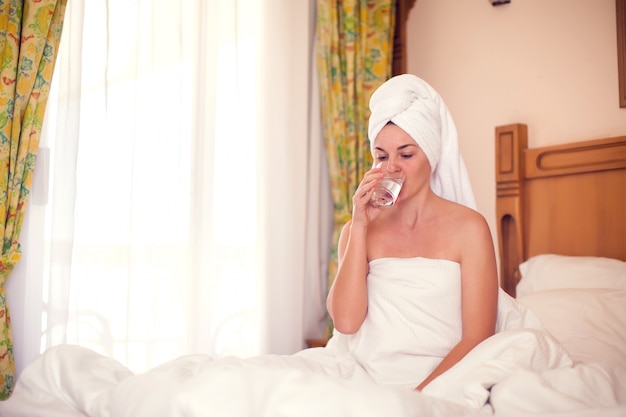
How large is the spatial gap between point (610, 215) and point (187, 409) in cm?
253

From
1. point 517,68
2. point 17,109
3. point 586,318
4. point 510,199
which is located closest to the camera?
point 586,318

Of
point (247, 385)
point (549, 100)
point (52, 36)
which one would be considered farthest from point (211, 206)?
point (247, 385)

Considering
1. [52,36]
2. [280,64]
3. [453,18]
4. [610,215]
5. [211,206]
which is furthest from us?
[453,18]

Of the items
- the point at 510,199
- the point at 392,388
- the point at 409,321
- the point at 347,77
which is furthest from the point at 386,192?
the point at 347,77

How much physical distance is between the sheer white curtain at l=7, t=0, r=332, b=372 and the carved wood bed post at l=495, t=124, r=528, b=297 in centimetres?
97

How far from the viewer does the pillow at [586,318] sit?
7.87ft

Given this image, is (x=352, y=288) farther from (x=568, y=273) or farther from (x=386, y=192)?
(x=568, y=273)

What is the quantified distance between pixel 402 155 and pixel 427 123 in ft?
0.37

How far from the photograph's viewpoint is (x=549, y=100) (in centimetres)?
351

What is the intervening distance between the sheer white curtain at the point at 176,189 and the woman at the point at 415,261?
134 cm

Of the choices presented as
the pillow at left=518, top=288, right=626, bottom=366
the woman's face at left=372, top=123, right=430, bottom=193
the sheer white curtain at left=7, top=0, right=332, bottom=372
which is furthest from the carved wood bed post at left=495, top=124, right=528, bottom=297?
the woman's face at left=372, top=123, right=430, bottom=193

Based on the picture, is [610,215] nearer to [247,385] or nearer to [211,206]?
[211,206]

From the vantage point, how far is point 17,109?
112 inches

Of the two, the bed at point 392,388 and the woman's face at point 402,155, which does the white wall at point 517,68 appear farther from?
the woman's face at point 402,155
